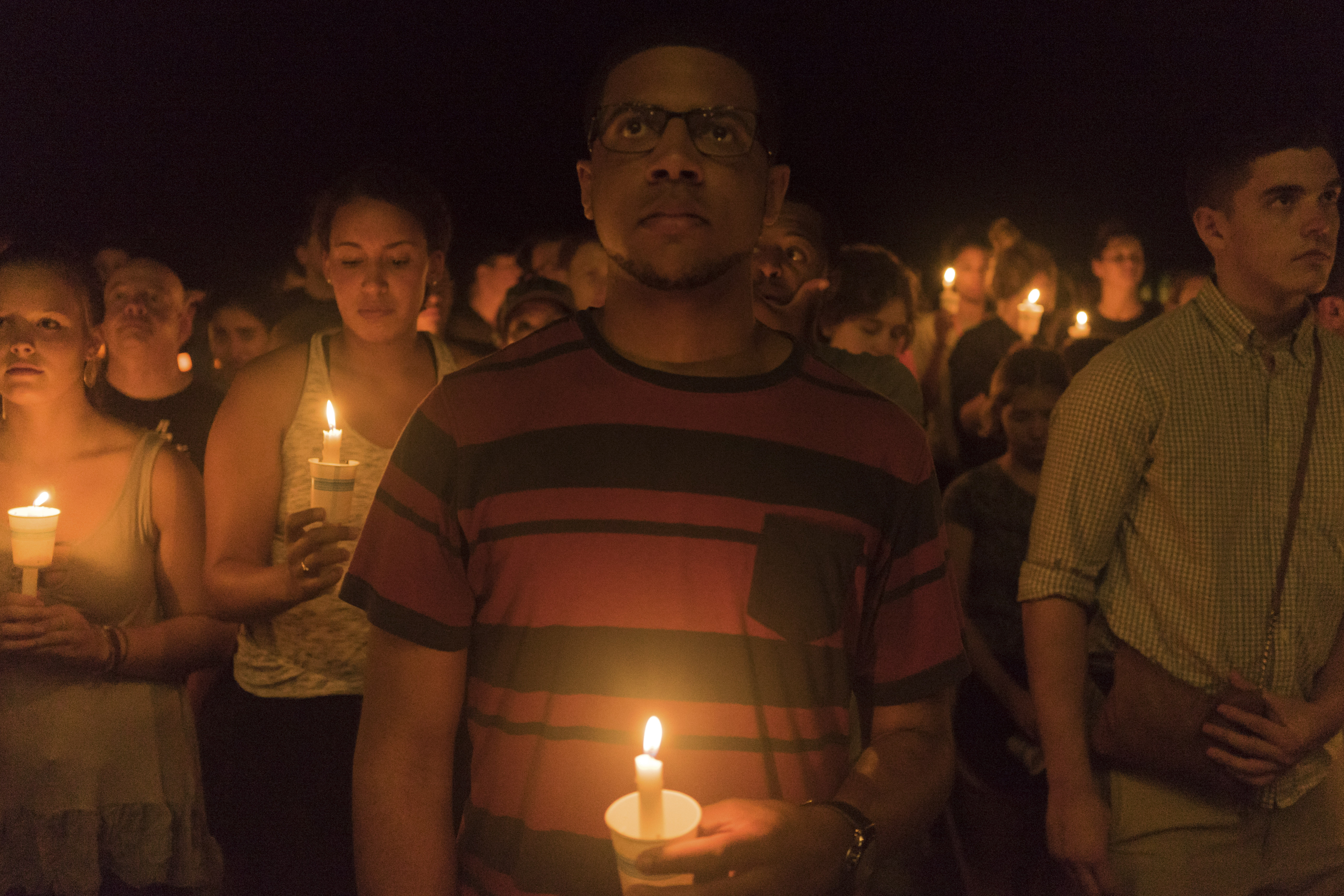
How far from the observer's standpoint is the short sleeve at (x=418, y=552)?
1.57 metres

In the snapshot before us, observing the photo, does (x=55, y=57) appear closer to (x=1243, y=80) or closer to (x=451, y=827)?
(x=451, y=827)

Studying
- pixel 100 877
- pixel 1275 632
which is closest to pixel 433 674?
pixel 100 877

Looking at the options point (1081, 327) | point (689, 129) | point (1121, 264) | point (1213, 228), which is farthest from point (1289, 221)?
point (1121, 264)

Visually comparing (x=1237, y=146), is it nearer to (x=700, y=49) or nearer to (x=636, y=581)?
(x=700, y=49)

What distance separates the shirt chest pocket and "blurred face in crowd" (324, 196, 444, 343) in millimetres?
1587

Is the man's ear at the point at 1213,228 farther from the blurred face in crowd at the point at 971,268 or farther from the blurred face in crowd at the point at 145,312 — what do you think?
the blurred face in crowd at the point at 971,268

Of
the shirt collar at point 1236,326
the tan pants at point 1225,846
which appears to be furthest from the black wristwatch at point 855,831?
the shirt collar at point 1236,326

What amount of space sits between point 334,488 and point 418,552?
71 cm

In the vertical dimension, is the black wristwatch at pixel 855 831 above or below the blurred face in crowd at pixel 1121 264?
below

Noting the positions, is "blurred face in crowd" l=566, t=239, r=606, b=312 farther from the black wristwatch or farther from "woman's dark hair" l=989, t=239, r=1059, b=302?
the black wristwatch

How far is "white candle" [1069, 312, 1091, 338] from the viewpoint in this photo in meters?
5.73

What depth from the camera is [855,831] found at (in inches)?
58.3

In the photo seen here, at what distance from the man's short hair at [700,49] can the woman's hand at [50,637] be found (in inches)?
70.7

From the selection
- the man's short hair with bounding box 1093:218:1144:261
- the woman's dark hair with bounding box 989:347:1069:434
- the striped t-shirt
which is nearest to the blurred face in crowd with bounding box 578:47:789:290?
the striped t-shirt
